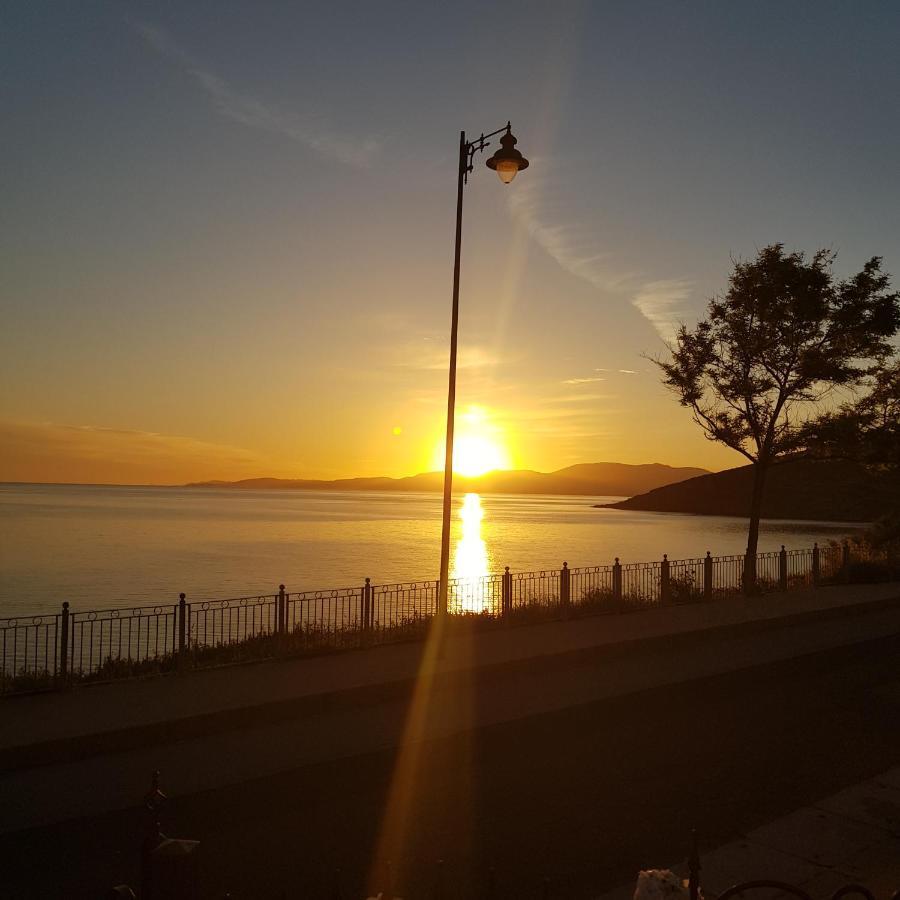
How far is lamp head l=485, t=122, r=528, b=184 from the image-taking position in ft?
51.2

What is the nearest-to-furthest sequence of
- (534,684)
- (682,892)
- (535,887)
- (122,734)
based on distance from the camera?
(682,892)
(535,887)
(122,734)
(534,684)

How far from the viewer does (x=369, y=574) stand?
48312mm

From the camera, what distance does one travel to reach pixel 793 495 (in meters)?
157

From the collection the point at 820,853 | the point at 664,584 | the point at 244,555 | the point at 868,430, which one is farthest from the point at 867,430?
the point at 244,555

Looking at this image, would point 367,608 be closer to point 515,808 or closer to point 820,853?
point 515,808

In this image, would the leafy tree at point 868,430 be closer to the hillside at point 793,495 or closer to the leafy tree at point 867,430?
the leafy tree at point 867,430

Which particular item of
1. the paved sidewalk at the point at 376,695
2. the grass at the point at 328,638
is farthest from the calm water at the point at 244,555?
the paved sidewalk at the point at 376,695

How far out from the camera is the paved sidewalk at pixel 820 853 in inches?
226

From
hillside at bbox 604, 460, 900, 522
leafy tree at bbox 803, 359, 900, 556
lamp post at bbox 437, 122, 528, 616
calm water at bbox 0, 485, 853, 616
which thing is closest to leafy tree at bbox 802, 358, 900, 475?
leafy tree at bbox 803, 359, 900, 556

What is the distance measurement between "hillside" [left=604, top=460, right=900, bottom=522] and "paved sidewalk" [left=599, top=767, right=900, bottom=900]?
119168mm

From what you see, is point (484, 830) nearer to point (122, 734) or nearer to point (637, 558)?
point (122, 734)

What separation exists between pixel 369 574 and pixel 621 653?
1353 inches

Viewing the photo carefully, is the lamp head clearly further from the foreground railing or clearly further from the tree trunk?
the tree trunk

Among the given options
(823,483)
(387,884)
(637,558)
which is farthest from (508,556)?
(823,483)
